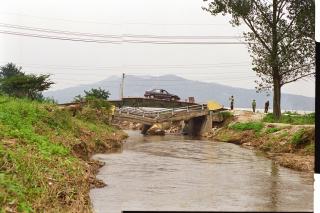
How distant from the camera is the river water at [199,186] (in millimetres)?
7887

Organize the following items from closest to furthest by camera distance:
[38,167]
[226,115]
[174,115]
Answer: [38,167] < [226,115] < [174,115]

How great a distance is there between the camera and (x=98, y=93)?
93.5 feet

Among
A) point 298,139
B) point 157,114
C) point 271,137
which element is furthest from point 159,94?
point 298,139

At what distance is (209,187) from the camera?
9891mm

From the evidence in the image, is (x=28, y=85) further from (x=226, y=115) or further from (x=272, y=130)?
(x=226, y=115)

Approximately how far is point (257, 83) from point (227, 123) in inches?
312

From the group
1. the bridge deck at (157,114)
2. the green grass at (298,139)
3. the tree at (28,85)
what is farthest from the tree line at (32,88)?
the green grass at (298,139)

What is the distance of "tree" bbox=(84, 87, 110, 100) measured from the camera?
27578 mm

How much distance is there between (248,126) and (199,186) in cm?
1817

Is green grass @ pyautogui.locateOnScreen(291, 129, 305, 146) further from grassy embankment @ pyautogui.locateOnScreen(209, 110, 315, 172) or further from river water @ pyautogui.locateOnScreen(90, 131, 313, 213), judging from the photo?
river water @ pyautogui.locateOnScreen(90, 131, 313, 213)

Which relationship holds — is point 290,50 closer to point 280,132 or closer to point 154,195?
point 280,132

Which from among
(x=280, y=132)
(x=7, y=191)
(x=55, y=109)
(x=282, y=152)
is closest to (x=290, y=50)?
(x=280, y=132)

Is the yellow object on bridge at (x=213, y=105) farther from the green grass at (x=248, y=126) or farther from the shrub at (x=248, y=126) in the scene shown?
the shrub at (x=248, y=126)

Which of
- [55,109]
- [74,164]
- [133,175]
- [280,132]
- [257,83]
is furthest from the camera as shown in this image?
[257,83]
